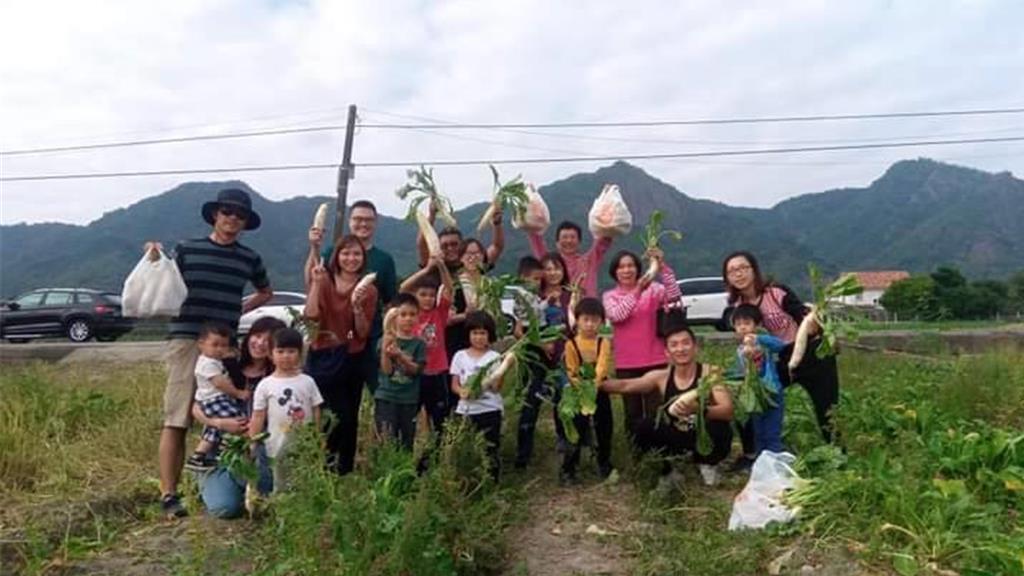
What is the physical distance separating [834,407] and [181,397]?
3.58 metres

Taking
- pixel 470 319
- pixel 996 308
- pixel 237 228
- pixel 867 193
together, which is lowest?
pixel 996 308

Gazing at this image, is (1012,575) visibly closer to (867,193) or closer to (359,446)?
(359,446)

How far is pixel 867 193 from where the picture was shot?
108 meters

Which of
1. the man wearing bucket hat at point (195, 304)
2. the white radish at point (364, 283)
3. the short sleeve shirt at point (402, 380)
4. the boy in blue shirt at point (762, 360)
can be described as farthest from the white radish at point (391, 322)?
the boy in blue shirt at point (762, 360)

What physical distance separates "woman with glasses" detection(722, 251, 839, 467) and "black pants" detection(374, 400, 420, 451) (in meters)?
2.02

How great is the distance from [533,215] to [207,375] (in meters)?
2.28

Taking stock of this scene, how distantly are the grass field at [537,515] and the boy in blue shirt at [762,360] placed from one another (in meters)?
0.22

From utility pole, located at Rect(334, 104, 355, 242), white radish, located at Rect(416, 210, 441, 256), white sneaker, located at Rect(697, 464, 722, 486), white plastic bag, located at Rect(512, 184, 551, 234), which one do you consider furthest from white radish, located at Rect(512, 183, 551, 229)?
utility pole, located at Rect(334, 104, 355, 242)

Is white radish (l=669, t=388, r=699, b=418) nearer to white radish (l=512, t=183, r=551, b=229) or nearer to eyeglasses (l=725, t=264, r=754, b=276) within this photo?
eyeglasses (l=725, t=264, r=754, b=276)

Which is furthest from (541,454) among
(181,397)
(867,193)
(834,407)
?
(867,193)

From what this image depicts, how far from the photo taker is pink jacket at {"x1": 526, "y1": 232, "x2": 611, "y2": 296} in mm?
5234

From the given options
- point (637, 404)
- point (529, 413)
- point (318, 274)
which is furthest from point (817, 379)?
point (318, 274)

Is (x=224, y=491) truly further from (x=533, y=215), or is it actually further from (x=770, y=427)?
(x=770, y=427)

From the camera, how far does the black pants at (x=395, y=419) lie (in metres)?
4.55
